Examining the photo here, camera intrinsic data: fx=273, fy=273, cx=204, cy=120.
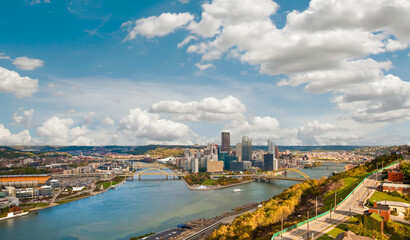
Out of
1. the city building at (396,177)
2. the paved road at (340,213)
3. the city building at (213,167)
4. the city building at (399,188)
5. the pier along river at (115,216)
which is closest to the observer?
the paved road at (340,213)

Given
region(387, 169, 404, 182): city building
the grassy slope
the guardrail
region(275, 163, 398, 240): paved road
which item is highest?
region(387, 169, 404, 182): city building

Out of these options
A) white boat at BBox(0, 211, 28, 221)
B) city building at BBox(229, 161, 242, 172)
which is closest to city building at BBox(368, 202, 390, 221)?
white boat at BBox(0, 211, 28, 221)

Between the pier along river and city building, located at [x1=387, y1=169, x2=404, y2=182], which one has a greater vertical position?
city building, located at [x1=387, y1=169, x2=404, y2=182]

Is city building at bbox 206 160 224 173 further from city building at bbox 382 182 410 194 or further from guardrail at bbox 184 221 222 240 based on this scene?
city building at bbox 382 182 410 194

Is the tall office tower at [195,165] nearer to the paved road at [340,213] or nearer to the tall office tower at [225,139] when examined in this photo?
the tall office tower at [225,139]

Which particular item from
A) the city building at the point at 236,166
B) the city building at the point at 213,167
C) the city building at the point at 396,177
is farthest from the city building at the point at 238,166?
the city building at the point at 396,177

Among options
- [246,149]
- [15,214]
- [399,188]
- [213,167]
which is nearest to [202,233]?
[399,188]

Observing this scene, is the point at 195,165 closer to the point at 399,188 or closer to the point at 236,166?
the point at 236,166

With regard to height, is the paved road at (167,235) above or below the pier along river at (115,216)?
above

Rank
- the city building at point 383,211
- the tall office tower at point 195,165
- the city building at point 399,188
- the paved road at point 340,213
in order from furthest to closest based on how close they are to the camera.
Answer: the tall office tower at point 195,165
the city building at point 399,188
the city building at point 383,211
the paved road at point 340,213

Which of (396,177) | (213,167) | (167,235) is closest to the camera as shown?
(396,177)
